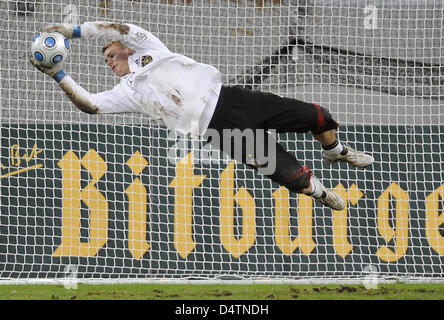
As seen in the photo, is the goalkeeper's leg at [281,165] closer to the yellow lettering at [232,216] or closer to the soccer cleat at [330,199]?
the soccer cleat at [330,199]

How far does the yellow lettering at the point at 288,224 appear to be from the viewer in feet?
36.0

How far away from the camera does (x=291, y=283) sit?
1027 cm

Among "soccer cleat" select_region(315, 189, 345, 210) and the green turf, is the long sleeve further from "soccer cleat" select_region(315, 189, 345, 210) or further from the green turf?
the green turf

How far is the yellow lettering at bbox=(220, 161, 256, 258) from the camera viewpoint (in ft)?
35.9

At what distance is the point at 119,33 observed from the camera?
279 inches

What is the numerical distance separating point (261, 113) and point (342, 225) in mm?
3916

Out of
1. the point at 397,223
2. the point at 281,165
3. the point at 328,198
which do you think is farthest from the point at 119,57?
the point at 397,223

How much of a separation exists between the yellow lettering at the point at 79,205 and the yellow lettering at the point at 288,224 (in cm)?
215

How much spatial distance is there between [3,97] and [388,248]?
5140 millimetres

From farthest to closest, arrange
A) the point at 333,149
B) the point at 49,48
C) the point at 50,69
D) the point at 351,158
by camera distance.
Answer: the point at 351,158 → the point at 333,149 → the point at 50,69 → the point at 49,48

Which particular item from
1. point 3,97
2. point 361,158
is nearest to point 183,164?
point 3,97
